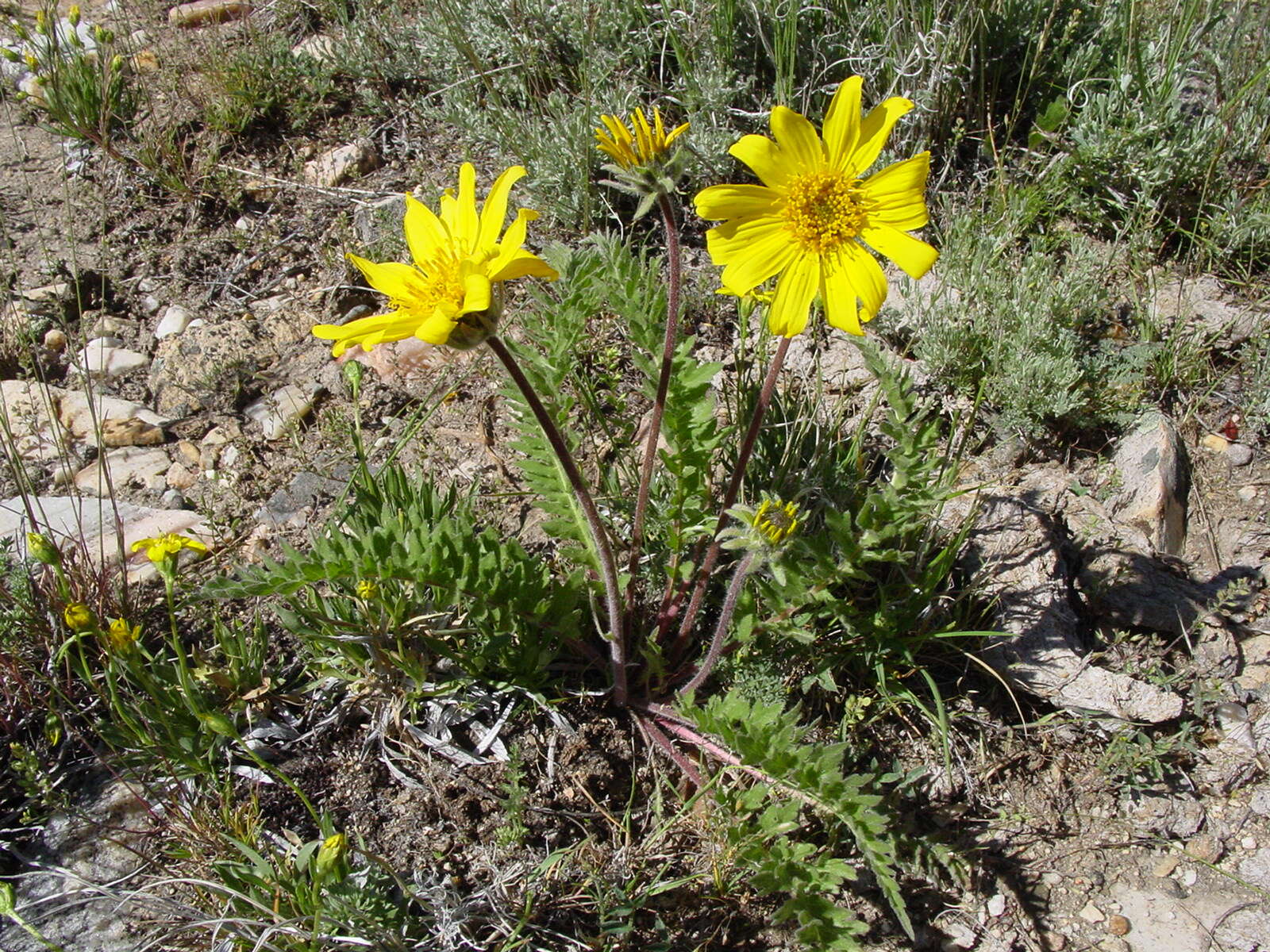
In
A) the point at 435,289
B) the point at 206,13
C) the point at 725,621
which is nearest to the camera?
the point at 435,289

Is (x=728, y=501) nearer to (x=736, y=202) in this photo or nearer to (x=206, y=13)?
(x=736, y=202)

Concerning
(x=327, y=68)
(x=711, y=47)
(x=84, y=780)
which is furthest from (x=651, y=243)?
(x=84, y=780)

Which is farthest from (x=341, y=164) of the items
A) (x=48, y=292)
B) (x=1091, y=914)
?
(x=1091, y=914)

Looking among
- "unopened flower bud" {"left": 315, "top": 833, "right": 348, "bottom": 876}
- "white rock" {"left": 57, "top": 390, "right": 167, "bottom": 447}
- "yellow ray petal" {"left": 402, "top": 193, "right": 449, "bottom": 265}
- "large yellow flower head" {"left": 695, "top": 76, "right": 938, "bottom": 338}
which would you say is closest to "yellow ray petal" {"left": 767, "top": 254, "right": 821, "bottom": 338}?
"large yellow flower head" {"left": 695, "top": 76, "right": 938, "bottom": 338}

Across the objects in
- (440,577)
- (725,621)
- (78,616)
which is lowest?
(725,621)

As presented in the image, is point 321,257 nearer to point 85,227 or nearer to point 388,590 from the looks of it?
point 85,227

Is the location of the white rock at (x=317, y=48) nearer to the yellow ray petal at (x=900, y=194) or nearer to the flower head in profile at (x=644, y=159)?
the flower head in profile at (x=644, y=159)
